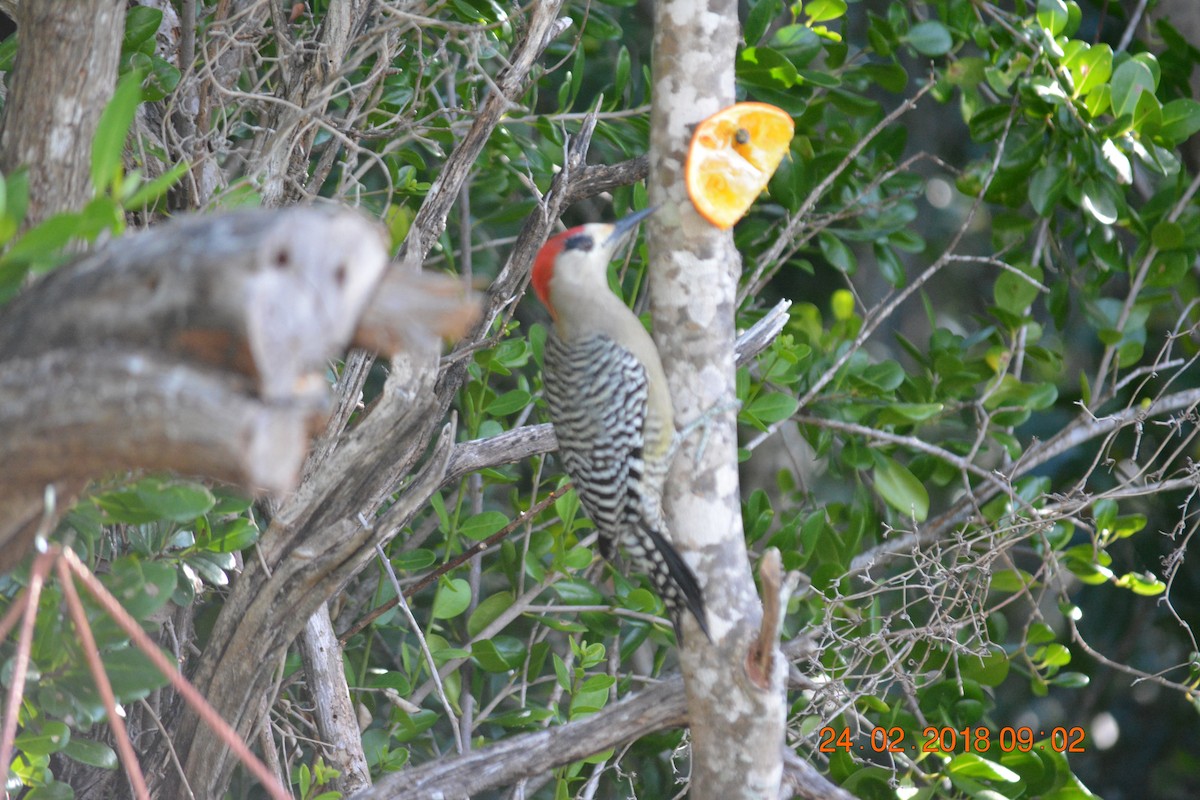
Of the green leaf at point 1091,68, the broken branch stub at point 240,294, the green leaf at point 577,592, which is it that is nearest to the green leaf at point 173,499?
the broken branch stub at point 240,294

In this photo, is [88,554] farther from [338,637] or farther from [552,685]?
[552,685]

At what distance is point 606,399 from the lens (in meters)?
2.07

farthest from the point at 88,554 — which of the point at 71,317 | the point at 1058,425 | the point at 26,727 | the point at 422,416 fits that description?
the point at 1058,425

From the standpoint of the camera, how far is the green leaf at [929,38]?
272cm

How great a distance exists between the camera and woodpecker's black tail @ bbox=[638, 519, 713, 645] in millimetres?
1718

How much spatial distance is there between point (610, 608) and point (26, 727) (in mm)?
1279

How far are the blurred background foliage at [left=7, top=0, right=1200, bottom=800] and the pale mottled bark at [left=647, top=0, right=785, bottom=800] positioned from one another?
Answer: 0.25 metres

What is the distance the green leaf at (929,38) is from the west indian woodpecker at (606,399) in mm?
1076

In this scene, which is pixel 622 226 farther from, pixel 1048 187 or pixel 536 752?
pixel 1048 187

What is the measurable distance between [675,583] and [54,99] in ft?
3.83

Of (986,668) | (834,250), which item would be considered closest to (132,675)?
(986,668)

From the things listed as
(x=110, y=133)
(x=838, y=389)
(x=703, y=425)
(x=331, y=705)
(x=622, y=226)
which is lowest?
(x=331, y=705)

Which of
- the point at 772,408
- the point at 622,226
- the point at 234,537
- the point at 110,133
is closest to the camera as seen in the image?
the point at 110,133

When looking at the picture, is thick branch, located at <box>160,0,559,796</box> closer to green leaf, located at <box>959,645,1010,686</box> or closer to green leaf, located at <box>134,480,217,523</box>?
green leaf, located at <box>134,480,217,523</box>
